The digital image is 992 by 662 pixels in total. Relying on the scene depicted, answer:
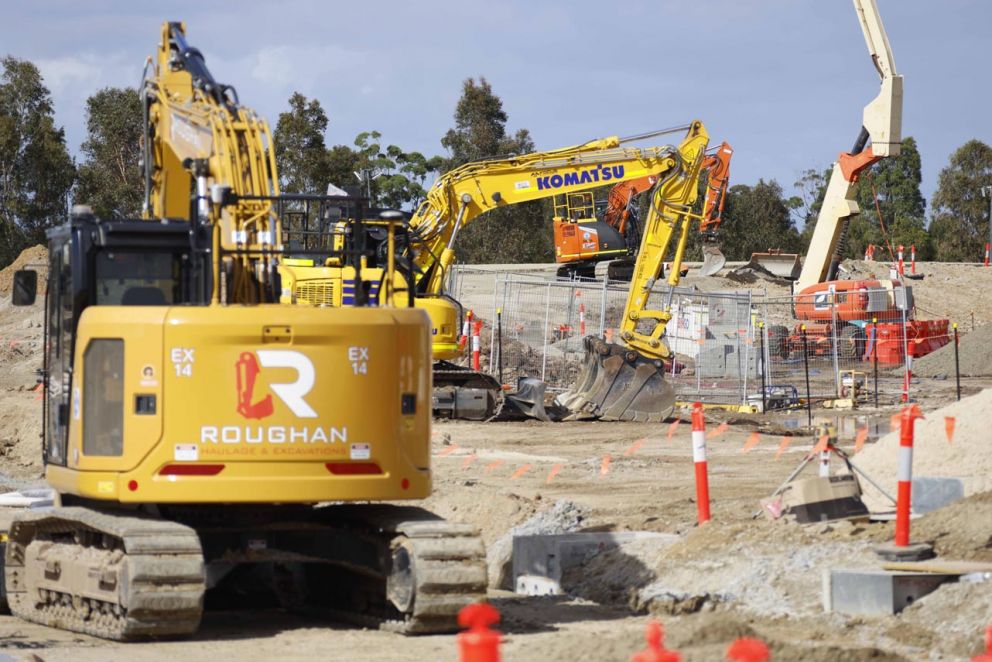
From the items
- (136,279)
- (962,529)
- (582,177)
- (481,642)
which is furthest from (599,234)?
(481,642)

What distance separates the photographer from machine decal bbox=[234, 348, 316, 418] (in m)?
9.45

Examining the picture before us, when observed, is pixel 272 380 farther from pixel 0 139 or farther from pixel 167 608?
pixel 0 139

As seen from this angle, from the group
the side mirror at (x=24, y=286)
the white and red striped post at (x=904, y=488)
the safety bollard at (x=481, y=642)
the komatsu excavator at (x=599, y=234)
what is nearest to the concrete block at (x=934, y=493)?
the white and red striped post at (x=904, y=488)

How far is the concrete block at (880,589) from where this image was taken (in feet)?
30.7

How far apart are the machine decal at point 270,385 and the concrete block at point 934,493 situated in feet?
17.0

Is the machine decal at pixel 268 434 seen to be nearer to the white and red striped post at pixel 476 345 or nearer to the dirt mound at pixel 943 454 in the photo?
the dirt mound at pixel 943 454

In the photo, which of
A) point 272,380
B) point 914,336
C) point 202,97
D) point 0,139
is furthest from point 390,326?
point 0,139

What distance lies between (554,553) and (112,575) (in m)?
3.99

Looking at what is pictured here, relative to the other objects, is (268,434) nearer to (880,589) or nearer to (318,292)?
(880,589)

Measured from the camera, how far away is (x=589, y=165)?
25562 mm

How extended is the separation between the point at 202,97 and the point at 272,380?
3.30 metres

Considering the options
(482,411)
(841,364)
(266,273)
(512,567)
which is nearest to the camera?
(266,273)

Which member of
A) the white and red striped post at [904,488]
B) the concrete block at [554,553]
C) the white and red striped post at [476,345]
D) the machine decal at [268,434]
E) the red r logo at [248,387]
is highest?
the white and red striped post at [476,345]

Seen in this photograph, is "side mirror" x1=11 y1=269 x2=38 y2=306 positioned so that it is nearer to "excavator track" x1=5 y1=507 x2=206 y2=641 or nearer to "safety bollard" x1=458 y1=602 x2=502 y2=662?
"excavator track" x1=5 y1=507 x2=206 y2=641
